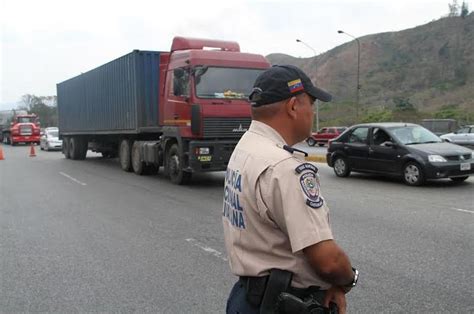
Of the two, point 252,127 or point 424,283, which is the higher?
point 252,127

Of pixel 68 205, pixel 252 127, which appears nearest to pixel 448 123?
pixel 68 205

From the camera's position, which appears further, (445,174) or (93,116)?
(93,116)

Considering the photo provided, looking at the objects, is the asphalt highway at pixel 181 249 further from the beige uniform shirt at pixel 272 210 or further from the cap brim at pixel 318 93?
the cap brim at pixel 318 93

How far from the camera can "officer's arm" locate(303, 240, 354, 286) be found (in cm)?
186

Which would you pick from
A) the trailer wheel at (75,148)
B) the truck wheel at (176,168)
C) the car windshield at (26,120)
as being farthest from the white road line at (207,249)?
the car windshield at (26,120)

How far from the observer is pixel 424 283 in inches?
187

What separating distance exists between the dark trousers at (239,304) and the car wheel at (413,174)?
32.3 feet

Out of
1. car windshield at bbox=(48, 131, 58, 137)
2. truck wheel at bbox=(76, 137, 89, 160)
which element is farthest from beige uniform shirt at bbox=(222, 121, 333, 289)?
car windshield at bbox=(48, 131, 58, 137)

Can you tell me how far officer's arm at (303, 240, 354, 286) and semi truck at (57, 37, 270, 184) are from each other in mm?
9379

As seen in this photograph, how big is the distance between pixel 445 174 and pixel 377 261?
6.32 metres

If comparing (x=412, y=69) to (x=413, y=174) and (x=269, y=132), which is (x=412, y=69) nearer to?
(x=413, y=174)

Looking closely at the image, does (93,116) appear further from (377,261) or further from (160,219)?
(377,261)

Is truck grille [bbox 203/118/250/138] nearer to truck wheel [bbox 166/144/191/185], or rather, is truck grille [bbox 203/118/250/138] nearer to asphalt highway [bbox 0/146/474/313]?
truck wheel [bbox 166/144/191/185]

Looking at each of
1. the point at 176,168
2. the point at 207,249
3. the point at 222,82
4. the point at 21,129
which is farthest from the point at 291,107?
the point at 21,129
